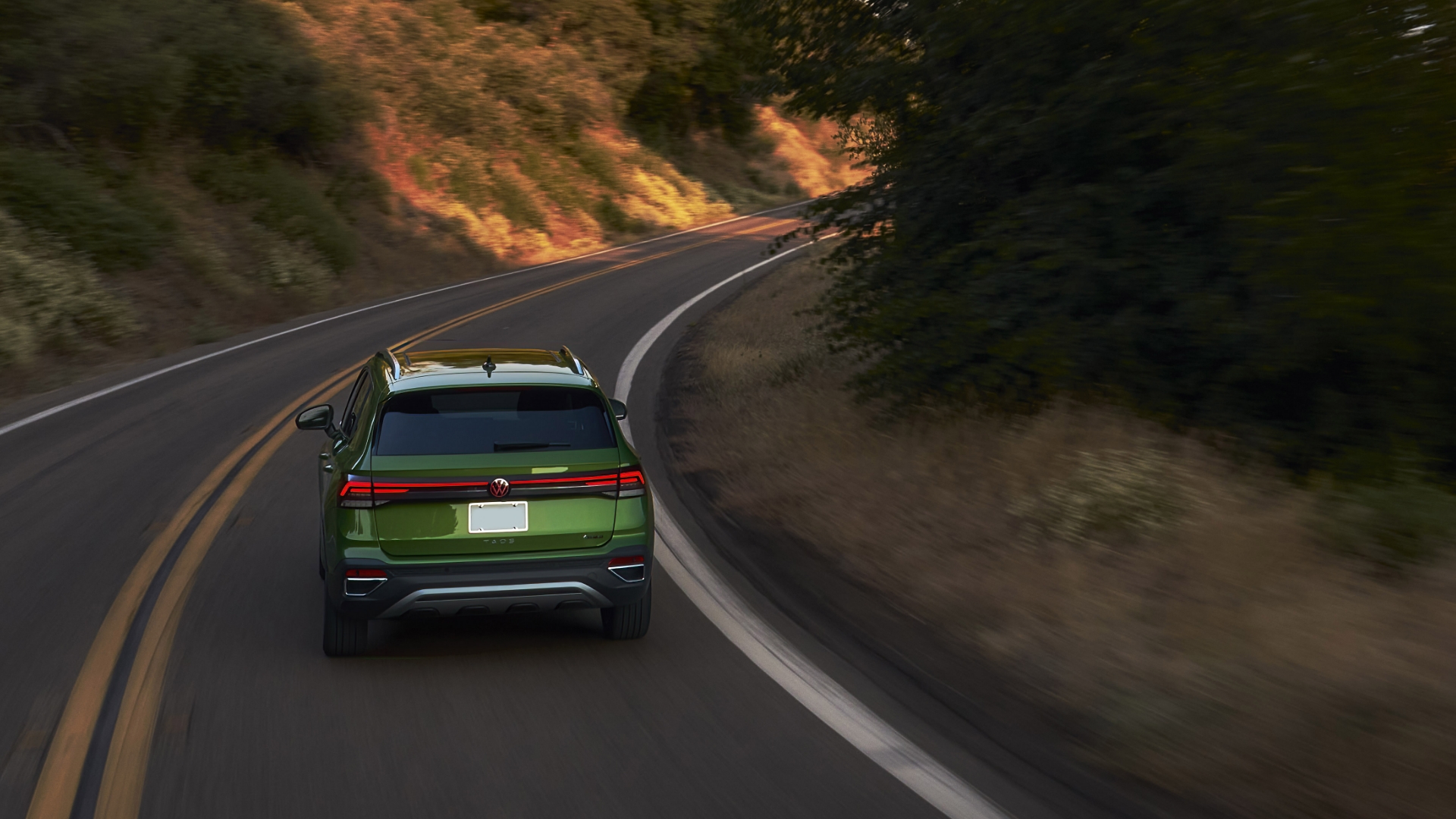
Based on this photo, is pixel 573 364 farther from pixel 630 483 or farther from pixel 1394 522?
pixel 1394 522

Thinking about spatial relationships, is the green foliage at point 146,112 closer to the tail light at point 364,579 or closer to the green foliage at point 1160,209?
the green foliage at point 1160,209

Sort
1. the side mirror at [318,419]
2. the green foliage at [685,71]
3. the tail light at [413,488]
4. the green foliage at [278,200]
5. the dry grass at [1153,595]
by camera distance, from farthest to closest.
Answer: the green foliage at [685,71] < the green foliage at [278,200] < the side mirror at [318,419] < the tail light at [413,488] < the dry grass at [1153,595]

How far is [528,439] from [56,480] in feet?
21.4

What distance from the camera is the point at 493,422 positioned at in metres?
6.13

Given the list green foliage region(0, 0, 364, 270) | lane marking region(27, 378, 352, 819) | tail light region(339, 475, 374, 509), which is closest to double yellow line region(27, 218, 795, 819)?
lane marking region(27, 378, 352, 819)

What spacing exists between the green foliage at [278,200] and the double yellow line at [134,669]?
16.8 meters

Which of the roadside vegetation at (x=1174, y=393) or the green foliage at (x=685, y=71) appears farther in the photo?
the green foliage at (x=685, y=71)

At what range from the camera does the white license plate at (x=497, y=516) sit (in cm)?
583

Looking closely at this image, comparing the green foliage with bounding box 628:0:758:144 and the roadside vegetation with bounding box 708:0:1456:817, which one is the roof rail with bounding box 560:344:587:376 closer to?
the roadside vegetation with bounding box 708:0:1456:817

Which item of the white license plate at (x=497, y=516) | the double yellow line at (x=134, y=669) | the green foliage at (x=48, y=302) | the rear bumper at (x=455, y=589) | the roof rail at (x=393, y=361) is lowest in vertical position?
the green foliage at (x=48, y=302)

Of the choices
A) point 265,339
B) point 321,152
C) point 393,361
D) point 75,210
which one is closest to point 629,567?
point 393,361

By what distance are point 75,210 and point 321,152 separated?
11818 mm

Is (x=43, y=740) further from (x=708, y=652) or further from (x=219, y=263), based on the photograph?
(x=219, y=263)

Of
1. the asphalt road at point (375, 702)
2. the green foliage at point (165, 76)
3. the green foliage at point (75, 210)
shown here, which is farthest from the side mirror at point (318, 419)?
the green foliage at point (165, 76)
